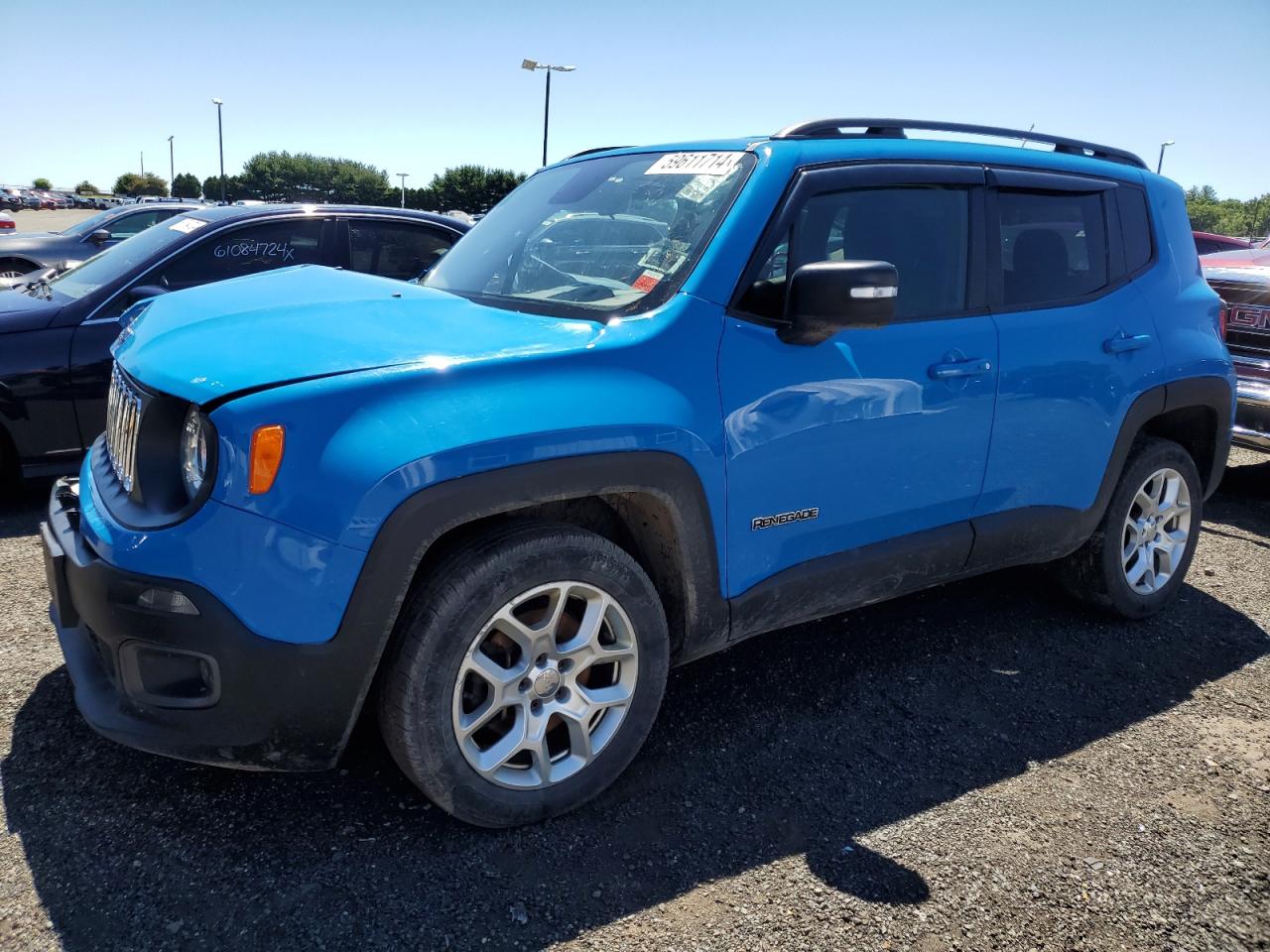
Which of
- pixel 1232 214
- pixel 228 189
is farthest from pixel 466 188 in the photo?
pixel 1232 214

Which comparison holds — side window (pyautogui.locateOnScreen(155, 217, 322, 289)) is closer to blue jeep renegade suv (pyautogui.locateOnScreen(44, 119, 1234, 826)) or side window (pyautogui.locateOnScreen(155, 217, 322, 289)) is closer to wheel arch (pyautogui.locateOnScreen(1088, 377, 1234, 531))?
blue jeep renegade suv (pyautogui.locateOnScreen(44, 119, 1234, 826))

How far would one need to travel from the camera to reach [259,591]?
6.84 feet

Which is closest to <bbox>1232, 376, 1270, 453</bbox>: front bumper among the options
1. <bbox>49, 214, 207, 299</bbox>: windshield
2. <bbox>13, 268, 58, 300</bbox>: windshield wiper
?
<bbox>49, 214, 207, 299</bbox>: windshield

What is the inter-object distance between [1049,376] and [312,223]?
14.5 feet

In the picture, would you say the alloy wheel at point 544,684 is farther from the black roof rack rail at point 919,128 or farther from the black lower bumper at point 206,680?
the black roof rack rail at point 919,128

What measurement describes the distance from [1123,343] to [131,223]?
37.5 ft

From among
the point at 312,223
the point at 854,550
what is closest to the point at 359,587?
the point at 854,550

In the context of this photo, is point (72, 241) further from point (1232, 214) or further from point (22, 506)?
point (1232, 214)

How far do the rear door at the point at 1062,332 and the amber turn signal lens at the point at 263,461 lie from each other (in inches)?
93.1

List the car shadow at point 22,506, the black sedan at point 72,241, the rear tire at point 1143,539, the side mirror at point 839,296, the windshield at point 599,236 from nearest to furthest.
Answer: the side mirror at point 839,296 < the windshield at point 599,236 < the rear tire at point 1143,539 < the car shadow at point 22,506 < the black sedan at point 72,241

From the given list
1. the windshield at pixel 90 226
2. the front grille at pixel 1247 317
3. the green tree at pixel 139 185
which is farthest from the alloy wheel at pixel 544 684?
the green tree at pixel 139 185

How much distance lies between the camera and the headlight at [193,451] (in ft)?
7.16

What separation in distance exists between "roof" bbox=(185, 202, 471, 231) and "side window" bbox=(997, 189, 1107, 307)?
390 centimetres

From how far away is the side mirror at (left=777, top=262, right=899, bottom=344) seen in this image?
2551mm
